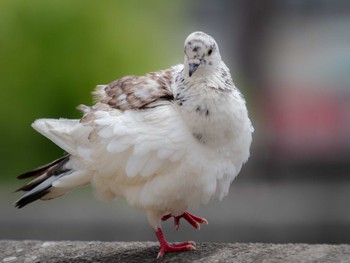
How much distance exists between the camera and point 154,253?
18.4ft

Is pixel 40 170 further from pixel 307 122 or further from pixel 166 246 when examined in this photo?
pixel 307 122

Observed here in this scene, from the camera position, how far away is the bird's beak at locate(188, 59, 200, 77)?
17.0 feet

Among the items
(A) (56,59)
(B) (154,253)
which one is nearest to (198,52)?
(B) (154,253)

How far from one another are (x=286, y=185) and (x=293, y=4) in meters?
3.15

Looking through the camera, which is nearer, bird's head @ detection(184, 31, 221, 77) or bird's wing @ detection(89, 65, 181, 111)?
bird's head @ detection(184, 31, 221, 77)

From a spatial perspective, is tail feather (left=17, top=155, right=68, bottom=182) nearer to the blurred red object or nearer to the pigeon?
the pigeon

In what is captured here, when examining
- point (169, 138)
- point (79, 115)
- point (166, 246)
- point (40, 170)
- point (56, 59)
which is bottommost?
point (166, 246)

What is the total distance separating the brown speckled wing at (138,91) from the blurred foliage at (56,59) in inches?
133

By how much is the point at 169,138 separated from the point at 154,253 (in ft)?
2.56

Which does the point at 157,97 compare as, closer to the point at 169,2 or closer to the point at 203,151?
the point at 203,151

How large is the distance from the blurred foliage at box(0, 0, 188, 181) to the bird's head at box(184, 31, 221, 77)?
12.4 feet

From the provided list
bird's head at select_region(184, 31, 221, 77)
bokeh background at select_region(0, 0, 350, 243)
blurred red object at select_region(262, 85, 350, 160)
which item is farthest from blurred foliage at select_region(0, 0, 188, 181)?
bird's head at select_region(184, 31, 221, 77)

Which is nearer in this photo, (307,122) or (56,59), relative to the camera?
(56,59)

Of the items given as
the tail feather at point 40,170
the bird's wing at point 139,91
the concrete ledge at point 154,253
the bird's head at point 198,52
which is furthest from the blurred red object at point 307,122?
the bird's head at point 198,52
